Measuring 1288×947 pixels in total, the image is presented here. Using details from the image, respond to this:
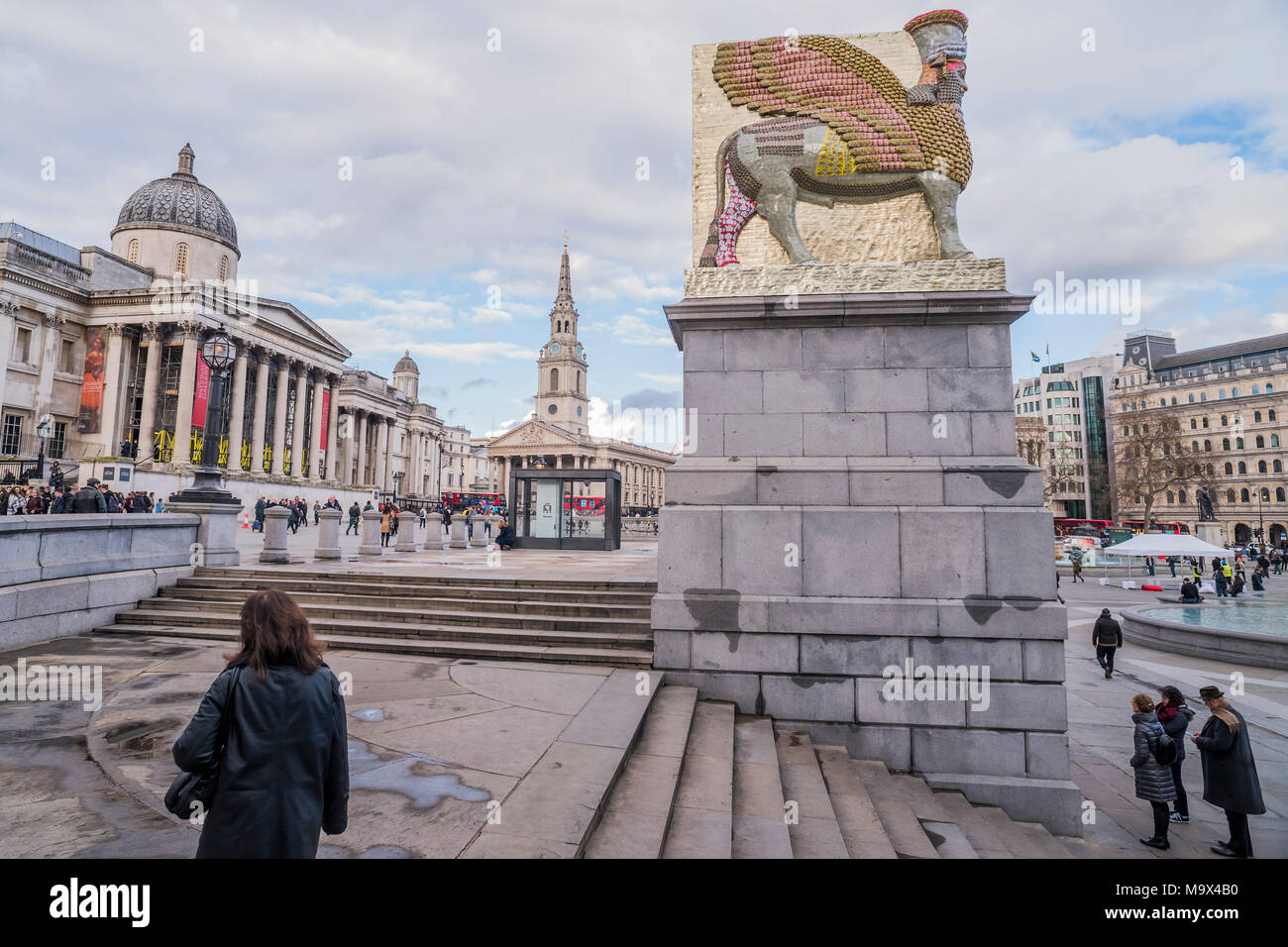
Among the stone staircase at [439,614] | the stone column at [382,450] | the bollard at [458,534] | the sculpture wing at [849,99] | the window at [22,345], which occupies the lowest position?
the stone staircase at [439,614]

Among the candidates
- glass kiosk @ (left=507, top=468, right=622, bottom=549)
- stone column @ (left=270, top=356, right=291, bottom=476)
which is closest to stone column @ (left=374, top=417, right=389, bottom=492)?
stone column @ (left=270, top=356, right=291, bottom=476)

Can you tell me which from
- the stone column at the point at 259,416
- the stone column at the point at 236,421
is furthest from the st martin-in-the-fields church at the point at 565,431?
the stone column at the point at 236,421

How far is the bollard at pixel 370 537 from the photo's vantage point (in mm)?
19266

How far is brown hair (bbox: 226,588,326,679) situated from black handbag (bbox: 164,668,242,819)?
4.7 inches

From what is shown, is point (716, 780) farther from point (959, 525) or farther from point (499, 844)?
point (959, 525)

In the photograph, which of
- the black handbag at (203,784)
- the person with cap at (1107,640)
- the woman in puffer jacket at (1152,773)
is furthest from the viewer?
the person with cap at (1107,640)

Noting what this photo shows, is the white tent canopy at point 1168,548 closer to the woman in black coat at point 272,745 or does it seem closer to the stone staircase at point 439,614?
the stone staircase at point 439,614

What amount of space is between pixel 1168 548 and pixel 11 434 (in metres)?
68.6

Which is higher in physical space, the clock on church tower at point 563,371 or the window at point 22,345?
the clock on church tower at point 563,371

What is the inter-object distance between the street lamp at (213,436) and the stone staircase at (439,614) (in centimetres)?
188

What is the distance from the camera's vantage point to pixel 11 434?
4475 cm

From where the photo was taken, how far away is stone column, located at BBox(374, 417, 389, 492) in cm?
8112

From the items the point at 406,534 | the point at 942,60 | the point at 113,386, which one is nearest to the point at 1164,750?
the point at 942,60

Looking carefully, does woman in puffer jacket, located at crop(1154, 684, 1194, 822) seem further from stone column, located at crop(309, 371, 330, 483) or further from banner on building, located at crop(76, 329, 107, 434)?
stone column, located at crop(309, 371, 330, 483)
